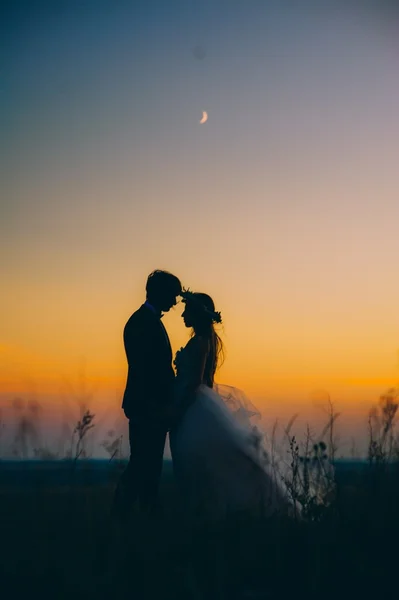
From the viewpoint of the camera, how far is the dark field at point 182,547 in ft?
11.2

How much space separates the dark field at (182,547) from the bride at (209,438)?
4.63 ft

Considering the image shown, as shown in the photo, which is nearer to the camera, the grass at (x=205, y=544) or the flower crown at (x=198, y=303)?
the grass at (x=205, y=544)

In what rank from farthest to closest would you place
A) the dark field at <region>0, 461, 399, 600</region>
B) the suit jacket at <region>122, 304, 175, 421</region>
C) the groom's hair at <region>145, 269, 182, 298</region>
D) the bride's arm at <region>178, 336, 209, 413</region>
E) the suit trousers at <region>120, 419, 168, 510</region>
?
the bride's arm at <region>178, 336, 209, 413</region> < the groom's hair at <region>145, 269, 182, 298</region> < the suit jacket at <region>122, 304, 175, 421</region> < the suit trousers at <region>120, 419, 168, 510</region> < the dark field at <region>0, 461, 399, 600</region>

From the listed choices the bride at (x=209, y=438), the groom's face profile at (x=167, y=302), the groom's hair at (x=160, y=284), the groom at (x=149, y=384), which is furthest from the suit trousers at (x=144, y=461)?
the groom's hair at (x=160, y=284)

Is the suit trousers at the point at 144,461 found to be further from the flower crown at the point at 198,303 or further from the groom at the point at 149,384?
the flower crown at the point at 198,303

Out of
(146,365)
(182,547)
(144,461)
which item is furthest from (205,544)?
(146,365)

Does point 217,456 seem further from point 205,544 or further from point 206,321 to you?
point 205,544

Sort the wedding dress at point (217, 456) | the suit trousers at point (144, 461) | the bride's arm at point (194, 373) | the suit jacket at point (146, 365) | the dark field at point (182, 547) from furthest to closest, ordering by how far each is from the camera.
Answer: the bride's arm at point (194, 373)
the suit jacket at point (146, 365)
the wedding dress at point (217, 456)
the suit trousers at point (144, 461)
the dark field at point (182, 547)

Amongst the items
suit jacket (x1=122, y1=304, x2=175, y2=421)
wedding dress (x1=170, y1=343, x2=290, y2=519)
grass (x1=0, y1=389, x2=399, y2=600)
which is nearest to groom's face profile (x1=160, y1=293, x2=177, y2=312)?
suit jacket (x1=122, y1=304, x2=175, y2=421)

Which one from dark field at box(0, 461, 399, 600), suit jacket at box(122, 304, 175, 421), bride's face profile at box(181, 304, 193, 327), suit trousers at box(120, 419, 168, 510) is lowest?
dark field at box(0, 461, 399, 600)

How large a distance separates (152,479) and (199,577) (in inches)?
99.4

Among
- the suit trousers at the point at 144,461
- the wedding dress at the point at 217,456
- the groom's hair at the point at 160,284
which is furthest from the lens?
the groom's hair at the point at 160,284

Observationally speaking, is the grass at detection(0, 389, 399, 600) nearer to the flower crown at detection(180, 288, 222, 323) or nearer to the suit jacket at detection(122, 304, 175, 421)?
the suit jacket at detection(122, 304, 175, 421)

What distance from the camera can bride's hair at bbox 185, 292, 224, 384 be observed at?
6734 mm
